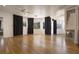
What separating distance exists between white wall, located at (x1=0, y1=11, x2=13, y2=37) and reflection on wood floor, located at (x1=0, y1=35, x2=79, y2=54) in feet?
0.61

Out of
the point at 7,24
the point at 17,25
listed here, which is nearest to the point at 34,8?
the point at 17,25

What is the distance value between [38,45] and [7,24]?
43.2 inches

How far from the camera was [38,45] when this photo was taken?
4.57 meters

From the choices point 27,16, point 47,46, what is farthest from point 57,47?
point 27,16

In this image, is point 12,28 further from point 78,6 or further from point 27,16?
point 78,6

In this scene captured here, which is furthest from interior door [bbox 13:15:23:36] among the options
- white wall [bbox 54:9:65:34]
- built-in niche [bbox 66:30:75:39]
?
built-in niche [bbox 66:30:75:39]

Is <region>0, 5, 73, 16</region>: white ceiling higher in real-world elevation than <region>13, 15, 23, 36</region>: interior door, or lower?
higher

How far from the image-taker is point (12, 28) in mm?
4680

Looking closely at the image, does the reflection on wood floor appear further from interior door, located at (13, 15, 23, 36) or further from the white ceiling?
the white ceiling

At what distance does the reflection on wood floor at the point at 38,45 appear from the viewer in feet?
14.3

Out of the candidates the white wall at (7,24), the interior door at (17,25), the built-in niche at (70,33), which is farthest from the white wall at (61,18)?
the white wall at (7,24)

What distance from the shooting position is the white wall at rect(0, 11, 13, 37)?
4.50 metres

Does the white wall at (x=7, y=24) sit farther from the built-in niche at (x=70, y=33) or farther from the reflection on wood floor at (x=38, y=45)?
the built-in niche at (x=70, y=33)
